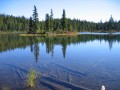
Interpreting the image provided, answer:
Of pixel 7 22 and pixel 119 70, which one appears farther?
pixel 7 22

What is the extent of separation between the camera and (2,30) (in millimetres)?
166750

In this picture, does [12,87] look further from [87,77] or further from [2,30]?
[2,30]

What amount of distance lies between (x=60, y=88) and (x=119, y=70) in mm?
8150

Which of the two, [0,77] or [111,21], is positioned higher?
[111,21]

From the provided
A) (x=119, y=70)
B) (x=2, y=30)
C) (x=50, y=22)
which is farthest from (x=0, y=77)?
(x=2, y=30)

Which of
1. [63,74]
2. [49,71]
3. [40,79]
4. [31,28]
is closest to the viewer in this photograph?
[40,79]

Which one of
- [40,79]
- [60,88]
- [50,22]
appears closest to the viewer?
[60,88]

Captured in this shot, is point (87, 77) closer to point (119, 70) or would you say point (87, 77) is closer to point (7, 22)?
point (119, 70)

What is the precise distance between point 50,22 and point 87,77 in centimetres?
8980

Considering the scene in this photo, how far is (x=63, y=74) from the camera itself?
1800 centimetres

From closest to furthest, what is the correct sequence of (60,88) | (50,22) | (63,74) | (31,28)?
1. (60,88)
2. (63,74)
3. (31,28)
4. (50,22)

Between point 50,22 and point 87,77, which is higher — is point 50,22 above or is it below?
above

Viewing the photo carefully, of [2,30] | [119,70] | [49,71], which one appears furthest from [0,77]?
[2,30]

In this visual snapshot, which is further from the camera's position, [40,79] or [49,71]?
[49,71]
